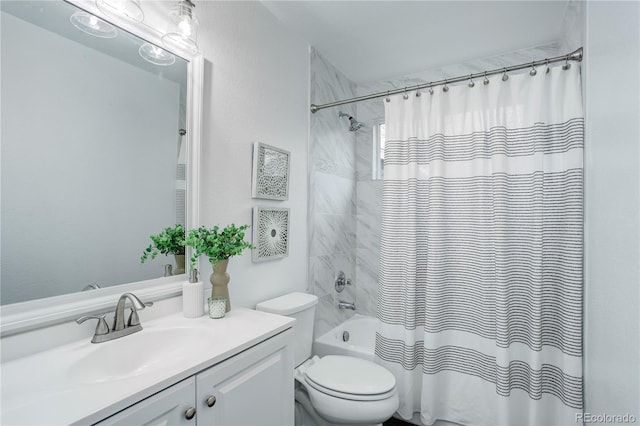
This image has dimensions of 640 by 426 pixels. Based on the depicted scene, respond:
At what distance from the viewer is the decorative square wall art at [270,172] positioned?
66.4 inches

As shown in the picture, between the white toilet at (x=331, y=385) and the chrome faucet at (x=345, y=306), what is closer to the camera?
the white toilet at (x=331, y=385)

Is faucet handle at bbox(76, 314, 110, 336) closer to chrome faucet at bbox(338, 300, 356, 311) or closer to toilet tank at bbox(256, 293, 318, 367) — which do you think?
toilet tank at bbox(256, 293, 318, 367)

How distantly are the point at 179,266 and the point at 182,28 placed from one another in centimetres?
100

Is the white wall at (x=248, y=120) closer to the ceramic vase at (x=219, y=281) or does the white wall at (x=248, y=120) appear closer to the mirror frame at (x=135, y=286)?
the mirror frame at (x=135, y=286)

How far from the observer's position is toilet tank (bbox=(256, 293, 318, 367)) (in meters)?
1.65

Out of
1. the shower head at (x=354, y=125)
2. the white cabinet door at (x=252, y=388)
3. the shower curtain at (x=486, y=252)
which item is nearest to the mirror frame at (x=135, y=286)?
the white cabinet door at (x=252, y=388)

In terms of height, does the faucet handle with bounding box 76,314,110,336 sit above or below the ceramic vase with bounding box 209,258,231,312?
below

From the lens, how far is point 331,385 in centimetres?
151

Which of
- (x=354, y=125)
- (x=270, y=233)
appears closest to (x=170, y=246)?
(x=270, y=233)

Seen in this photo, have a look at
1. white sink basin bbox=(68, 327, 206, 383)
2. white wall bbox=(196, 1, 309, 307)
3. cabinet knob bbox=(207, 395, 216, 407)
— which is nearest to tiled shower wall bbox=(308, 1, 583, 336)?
white wall bbox=(196, 1, 309, 307)

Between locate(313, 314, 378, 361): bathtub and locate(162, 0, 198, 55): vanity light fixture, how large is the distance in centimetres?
194

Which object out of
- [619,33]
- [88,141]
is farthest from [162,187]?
[619,33]

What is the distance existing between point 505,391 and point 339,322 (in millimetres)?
1258

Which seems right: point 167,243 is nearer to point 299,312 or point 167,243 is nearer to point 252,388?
point 252,388
